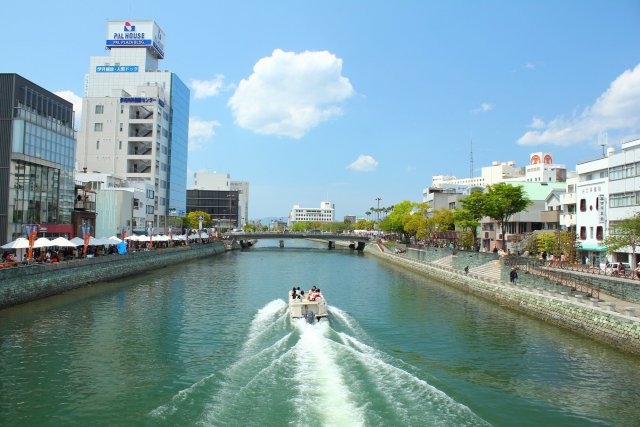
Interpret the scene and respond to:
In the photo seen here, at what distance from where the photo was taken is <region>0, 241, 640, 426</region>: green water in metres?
19.2

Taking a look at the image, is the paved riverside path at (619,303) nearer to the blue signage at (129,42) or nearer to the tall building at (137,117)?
the tall building at (137,117)

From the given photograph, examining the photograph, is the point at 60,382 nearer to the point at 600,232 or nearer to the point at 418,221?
the point at 600,232

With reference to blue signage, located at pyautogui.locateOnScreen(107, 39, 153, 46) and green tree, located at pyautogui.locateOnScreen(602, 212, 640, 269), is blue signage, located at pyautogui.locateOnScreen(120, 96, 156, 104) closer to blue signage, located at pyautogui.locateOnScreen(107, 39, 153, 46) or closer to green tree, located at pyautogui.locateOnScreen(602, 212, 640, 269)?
blue signage, located at pyautogui.locateOnScreen(107, 39, 153, 46)

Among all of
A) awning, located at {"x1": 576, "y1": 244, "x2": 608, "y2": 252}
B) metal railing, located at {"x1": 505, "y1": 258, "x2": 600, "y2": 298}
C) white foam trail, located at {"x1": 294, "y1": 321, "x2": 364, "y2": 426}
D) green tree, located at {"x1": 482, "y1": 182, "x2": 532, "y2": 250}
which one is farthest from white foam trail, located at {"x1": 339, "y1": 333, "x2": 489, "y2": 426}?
green tree, located at {"x1": 482, "y1": 182, "x2": 532, "y2": 250}

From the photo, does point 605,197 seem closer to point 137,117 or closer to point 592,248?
point 592,248

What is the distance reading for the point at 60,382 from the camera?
73.4 feet

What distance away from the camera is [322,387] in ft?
70.5

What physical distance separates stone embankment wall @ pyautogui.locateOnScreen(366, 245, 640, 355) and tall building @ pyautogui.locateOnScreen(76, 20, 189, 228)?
88057 mm

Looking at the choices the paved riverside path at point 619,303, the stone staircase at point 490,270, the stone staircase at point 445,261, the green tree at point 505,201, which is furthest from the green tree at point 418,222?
the paved riverside path at point 619,303

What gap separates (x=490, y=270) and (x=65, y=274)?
49.5 metres

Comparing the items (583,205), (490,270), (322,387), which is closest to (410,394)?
(322,387)

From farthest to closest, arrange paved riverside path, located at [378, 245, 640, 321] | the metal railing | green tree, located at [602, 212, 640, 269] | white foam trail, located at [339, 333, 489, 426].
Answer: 1. green tree, located at [602, 212, 640, 269]
2. the metal railing
3. paved riverside path, located at [378, 245, 640, 321]
4. white foam trail, located at [339, 333, 489, 426]

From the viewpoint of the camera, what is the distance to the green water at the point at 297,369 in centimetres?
1917

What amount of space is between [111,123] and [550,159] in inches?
6007
